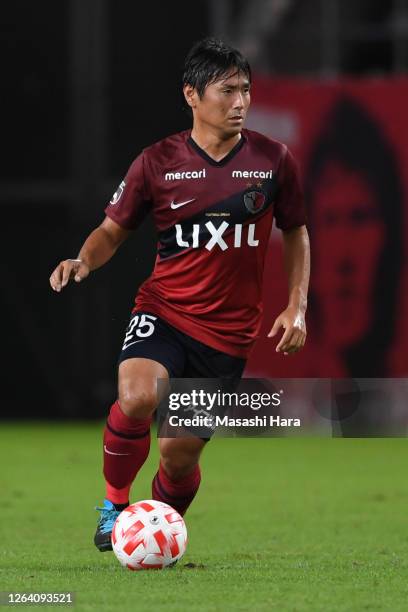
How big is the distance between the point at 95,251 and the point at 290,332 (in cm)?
90

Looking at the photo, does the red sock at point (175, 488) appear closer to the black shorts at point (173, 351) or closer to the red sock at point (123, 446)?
the red sock at point (123, 446)

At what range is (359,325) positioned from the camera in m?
13.0

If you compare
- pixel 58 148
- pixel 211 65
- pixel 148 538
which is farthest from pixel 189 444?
pixel 58 148

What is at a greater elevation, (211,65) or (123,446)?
(211,65)

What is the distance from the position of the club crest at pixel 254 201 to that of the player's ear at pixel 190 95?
44 centimetres

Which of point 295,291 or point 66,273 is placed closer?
point 66,273

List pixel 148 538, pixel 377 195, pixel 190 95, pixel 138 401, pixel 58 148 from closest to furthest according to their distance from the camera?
pixel 148 538
pixel 138 401
pixel 190 95
pixel 377 195
pixel 58 148

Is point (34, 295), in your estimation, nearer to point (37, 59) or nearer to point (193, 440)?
point (37, 59)

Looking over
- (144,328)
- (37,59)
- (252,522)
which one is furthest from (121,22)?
(144,328)

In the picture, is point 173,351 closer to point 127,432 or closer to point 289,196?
point 127,432

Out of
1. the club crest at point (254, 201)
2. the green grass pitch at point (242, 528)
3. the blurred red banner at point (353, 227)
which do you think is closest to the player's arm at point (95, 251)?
the club crest at point (254, 201)

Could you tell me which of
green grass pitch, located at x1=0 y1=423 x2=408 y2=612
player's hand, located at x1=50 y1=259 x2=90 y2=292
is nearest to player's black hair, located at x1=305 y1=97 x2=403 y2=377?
green grass pitch, located at x1=0 y1=423 x2=408 y2=612

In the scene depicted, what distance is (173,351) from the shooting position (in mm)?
6066

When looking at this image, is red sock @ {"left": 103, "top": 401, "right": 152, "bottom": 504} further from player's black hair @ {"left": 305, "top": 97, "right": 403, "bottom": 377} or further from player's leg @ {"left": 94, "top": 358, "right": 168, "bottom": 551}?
player's black hair @ {"left": 305, "top": 97, "right": 403, "bottom": 377}
